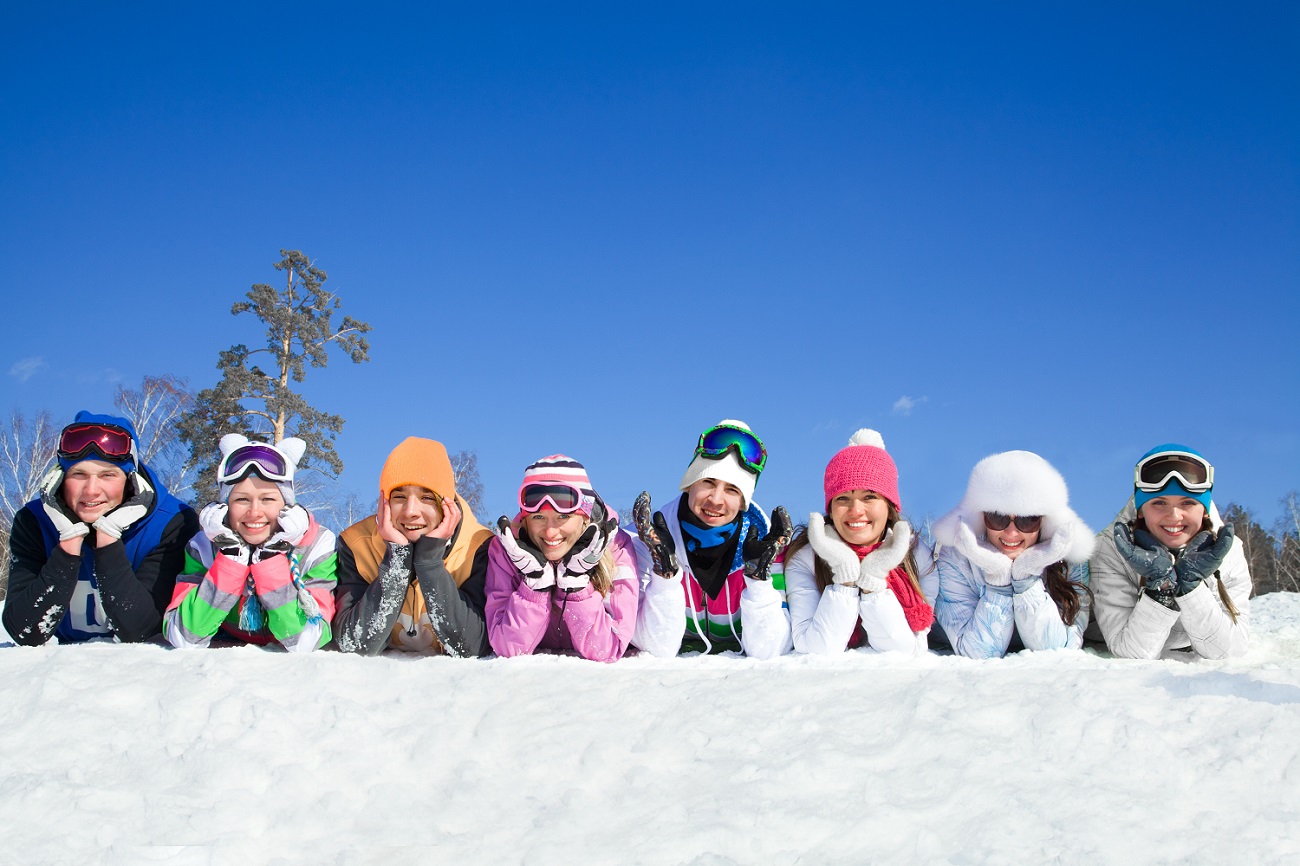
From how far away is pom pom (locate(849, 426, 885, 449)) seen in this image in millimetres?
6016

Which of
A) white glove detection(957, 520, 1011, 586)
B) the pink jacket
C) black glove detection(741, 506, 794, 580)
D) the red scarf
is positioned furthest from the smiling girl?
the pink jacket

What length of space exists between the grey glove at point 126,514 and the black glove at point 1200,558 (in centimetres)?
620

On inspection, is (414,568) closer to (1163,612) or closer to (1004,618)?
(1004,618)

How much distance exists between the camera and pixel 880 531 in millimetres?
5723

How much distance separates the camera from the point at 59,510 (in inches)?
211

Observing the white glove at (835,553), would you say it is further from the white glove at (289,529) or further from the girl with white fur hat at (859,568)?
the white glove at (289,529)

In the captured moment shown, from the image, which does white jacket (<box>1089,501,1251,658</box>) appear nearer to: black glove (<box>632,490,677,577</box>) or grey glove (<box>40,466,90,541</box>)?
black glove (<box>632,490,677,577</box>)

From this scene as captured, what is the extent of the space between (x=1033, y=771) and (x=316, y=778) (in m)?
2.76

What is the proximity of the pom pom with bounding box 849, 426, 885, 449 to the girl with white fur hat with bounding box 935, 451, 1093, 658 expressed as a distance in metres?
0.66

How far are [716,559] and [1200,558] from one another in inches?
112

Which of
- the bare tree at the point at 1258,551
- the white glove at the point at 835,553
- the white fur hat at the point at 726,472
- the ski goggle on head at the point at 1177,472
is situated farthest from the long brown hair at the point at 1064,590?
the bare tree at the point at 1258,551

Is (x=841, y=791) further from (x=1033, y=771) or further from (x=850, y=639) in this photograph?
(x=850, y=639)

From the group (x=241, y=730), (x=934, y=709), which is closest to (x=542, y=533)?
Result: (x=241, y=730)

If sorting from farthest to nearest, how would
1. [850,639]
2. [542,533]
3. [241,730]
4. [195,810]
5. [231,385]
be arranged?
[231,385], [850,639], [542,533], [241,730], [195,810]
